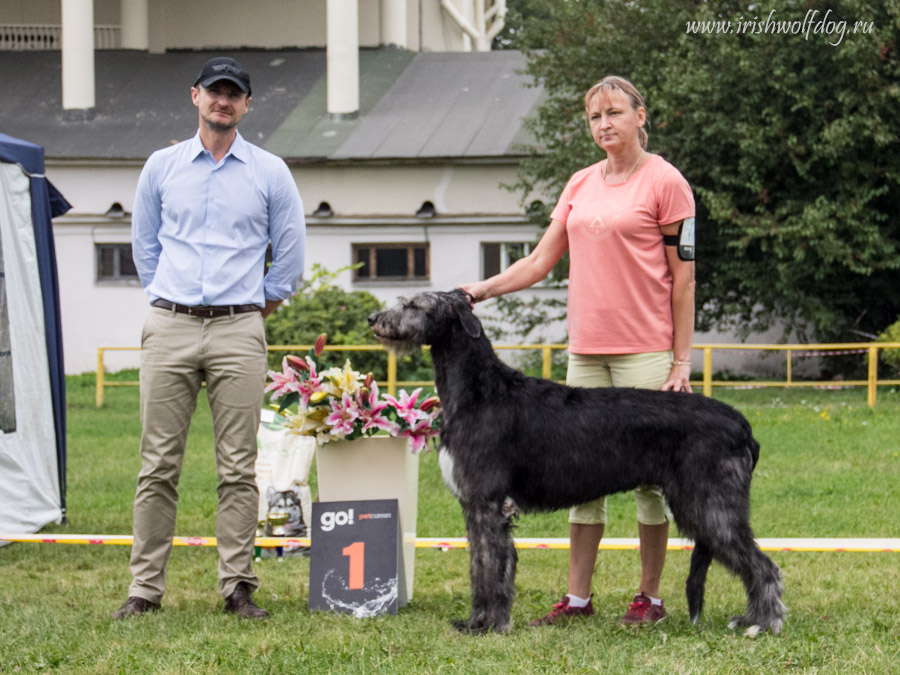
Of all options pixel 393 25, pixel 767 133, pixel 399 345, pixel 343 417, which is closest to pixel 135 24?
pixel 393 25

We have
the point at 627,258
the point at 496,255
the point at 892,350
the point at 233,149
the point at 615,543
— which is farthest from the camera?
the point at 496,255

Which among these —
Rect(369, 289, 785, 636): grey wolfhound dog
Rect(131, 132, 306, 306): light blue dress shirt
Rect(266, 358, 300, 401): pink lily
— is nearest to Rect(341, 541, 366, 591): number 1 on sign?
Rect(369, 289, 785, 636): grey wolfhound dog

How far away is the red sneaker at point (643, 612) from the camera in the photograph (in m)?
4.69

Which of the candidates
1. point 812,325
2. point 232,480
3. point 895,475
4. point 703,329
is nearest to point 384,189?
point 703,329

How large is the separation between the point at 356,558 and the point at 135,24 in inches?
826

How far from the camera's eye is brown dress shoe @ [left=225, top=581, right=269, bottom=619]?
4.84 meters

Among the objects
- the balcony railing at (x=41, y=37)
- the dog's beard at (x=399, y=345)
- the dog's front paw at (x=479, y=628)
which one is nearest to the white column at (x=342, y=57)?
the balcony railing at (x=41, y=37)

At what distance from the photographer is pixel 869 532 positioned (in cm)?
694

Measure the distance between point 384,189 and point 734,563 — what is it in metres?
16.1

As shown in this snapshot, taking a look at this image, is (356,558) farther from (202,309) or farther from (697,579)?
(697,579)

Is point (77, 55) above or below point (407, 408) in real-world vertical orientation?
above

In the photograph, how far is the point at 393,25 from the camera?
77.3 ft

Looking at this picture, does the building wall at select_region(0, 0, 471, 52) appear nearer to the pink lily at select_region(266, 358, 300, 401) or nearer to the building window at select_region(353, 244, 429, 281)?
the building window at select_region(353, 244, 429, 281)

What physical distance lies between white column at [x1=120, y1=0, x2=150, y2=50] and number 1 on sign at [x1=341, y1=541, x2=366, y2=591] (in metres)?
20.8
